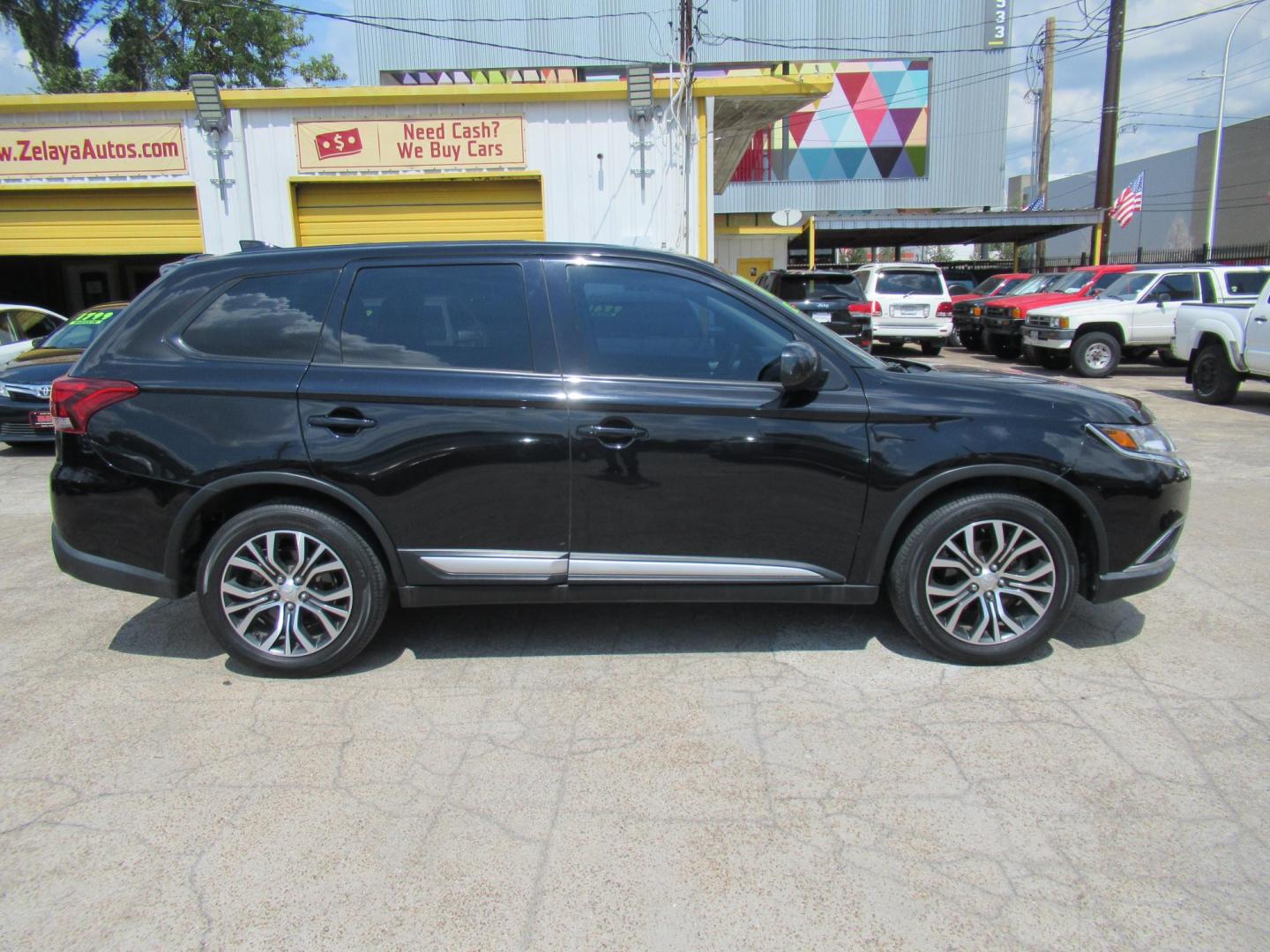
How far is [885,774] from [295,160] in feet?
39.1

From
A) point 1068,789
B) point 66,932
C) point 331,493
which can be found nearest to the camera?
point 66,932

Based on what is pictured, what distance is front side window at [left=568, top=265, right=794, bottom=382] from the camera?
3.77m

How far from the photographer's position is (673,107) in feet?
39.2

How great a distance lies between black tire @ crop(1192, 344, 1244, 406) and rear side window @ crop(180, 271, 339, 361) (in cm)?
1196

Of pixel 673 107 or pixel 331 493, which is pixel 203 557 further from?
pixel 673 107

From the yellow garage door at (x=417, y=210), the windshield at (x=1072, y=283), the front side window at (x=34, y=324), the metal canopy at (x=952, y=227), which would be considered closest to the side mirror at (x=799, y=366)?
the yellow garage door at (x=417, y=210)

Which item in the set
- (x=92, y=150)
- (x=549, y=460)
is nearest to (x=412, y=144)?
(x=92, y=150)

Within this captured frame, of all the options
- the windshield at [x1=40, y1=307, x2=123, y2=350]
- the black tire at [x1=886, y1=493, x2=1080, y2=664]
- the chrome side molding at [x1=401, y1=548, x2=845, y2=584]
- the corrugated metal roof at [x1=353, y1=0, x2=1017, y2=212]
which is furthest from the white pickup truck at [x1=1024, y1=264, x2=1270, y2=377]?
the corrugated metal roof at [x1=353, y1=0, x2=1017, y2=212]

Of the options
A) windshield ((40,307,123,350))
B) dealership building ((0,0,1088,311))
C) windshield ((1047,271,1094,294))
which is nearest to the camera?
windshield ((40,307,123,350))

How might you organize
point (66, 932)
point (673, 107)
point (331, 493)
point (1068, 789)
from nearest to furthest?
point (66, 932) → point (1068, 789) → point (331, 493) → point (673, 107)

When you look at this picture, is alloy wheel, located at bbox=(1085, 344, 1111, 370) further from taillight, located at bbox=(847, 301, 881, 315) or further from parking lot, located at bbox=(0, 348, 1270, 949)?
parking lot, located at bbox=(0, 348, 1270, 949)

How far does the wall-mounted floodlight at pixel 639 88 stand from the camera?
11.6 m

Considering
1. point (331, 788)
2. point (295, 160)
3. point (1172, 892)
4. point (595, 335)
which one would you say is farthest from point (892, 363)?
point (295, 160)

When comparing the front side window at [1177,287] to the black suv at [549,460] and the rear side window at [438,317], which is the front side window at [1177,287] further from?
the rear side window at [438,317]
